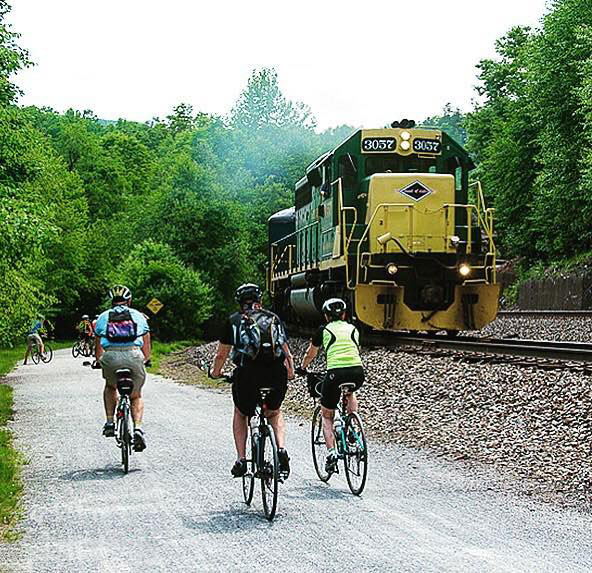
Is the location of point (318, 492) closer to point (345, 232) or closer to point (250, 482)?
point (250, 482)

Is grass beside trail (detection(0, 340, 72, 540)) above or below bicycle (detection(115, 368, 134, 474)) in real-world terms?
below

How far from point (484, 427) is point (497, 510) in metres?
3.98

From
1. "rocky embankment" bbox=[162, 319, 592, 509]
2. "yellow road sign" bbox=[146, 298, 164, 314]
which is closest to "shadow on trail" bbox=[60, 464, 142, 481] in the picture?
"rocky embankment" bbox=[162, 319, 592, 509]

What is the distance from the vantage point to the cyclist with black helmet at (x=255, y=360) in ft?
26.4

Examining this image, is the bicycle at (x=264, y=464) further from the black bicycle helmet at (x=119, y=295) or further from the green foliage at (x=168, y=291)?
the green foliage at (x=168, y=291)

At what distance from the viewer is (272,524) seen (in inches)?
303

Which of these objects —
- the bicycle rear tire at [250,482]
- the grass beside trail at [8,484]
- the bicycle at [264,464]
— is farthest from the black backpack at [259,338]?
the grass beside trail at [8,484]

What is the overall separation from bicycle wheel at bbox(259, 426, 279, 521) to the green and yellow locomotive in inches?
437

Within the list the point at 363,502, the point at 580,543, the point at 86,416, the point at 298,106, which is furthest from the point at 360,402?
the point at 298,106

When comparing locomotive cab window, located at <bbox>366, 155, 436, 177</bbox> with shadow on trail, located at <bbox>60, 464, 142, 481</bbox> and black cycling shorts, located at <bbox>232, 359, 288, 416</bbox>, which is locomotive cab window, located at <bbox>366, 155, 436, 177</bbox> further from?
black cycling shorts, located at <bbox>232, 359, 288, 416</bbox>

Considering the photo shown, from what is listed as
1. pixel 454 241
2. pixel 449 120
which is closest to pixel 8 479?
pixel 454 241

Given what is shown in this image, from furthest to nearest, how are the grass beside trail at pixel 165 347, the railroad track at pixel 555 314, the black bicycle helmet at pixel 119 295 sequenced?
the grass beside trail at pixel 165 347
the railroad track at pixel 555 314
the black bicycle helmet at pixel 119 295

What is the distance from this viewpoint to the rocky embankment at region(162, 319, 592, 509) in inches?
384

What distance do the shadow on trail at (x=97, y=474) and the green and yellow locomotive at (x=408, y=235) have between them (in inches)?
367
